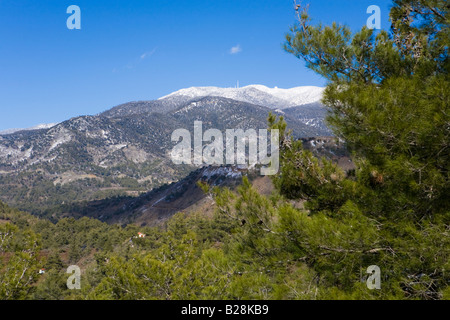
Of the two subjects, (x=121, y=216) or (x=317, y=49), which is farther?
(x=121, y=216)

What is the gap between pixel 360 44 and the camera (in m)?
7.28

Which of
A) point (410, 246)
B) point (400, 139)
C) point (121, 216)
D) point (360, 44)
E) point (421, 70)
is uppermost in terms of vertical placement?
point (360, 44)

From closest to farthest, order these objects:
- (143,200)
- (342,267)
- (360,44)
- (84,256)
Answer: (342,267) < (360,44) < (84,256) < (143,200)

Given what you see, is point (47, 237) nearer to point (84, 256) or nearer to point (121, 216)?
point (84, 256)

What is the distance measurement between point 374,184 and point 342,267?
6.27ft

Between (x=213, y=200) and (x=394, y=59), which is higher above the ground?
(x=394, y=59)

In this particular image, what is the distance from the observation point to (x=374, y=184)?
6.46 m

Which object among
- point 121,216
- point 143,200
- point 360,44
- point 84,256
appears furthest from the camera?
point 143,200

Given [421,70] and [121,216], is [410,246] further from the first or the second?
[121,216]

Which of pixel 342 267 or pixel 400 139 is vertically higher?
pixel 400 139
